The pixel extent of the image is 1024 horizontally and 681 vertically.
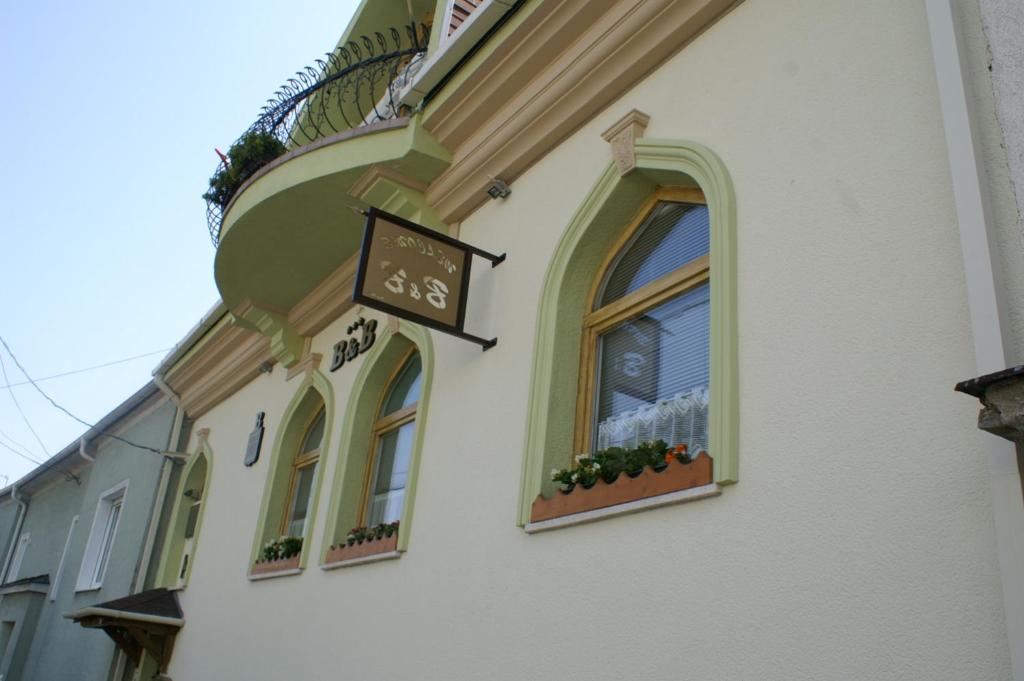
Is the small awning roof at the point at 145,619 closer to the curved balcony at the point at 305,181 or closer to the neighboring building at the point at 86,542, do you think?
the neighboring building at the point at 86,542

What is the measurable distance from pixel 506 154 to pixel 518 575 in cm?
299

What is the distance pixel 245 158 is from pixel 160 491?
5270 mm

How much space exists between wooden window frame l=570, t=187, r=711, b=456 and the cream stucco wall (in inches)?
14.2

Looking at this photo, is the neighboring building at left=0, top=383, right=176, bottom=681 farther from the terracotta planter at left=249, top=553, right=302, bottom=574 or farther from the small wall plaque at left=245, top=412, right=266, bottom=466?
the terracotta planter at left=249, top=553, right=302, bottom=574

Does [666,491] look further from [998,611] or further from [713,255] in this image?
[998,611]

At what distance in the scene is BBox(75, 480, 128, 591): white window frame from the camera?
1469 centimetres

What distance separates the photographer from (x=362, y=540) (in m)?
7.34

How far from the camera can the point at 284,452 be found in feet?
32.1

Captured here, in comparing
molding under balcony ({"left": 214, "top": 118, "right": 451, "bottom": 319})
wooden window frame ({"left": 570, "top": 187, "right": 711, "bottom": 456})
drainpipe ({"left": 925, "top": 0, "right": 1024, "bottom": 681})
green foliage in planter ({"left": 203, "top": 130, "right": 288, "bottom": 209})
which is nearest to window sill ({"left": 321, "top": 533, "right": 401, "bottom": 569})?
wooden window frame ({"left": 570, "top": 187, "right": 711, "bottom": 456})

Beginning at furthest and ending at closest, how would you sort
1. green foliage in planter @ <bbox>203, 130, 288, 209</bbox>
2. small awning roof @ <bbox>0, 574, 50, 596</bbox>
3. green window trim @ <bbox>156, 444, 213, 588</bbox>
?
small awning roof @ <bbox>0, 574, 50, 596</bbox> < green window trim @ <bbox>156, 444, 213, 588</bbox> < green foliage in planter @ <bbox>203, 130, 288, 209</bbox>

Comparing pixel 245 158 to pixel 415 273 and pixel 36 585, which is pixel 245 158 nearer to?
pixel 415 273

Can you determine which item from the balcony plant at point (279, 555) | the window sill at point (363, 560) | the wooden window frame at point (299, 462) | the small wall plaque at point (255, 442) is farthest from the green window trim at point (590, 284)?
the small wall plaque at point (255, 442)

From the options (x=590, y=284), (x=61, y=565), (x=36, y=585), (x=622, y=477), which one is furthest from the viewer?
(x=36, y=585)

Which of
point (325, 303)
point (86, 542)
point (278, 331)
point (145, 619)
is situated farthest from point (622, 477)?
point (86, 542)
